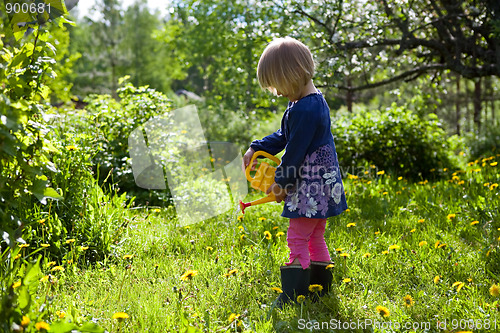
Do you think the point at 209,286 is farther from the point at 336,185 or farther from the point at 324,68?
the point at 324,68

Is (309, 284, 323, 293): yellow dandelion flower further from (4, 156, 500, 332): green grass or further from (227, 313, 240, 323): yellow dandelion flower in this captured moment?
(227, 313, 240, 323): yellow dandelion flower

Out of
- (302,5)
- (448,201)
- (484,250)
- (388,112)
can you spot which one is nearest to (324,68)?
(302,5)

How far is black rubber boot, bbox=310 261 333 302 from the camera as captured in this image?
2211 mm

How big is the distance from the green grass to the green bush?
6.46ft

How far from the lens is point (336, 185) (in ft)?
6.79

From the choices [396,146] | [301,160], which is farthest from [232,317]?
[396,146]

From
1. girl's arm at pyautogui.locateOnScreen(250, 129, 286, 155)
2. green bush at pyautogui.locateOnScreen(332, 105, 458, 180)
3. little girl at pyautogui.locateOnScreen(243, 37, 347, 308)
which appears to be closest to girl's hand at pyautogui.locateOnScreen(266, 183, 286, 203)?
little girl at pyautogui.locateOnScreen(243, 37, 347, 308)

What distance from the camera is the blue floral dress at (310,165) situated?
195 cm

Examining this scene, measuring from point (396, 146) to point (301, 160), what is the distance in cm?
393

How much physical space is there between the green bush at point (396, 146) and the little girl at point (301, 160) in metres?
3.32

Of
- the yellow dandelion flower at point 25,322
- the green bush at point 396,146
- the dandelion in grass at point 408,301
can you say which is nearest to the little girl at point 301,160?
the dandelion in grass at point 408,301

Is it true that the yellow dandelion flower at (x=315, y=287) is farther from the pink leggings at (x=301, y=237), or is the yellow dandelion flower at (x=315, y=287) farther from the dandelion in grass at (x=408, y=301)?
the dandelion in grass at (x=408, y=301)

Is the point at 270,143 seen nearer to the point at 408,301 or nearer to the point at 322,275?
the point at 322,275

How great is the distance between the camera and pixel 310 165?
80.7 inches
